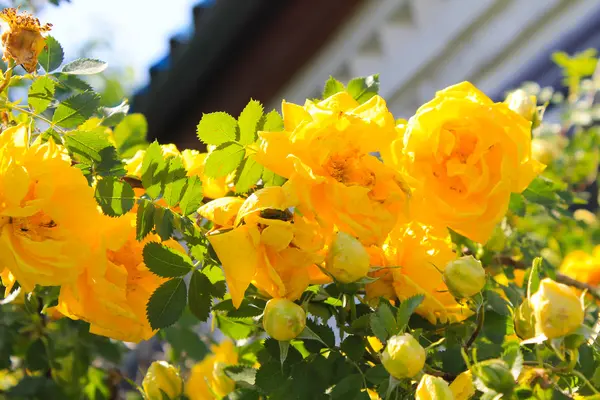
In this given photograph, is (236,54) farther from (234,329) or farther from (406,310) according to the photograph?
(406,310)

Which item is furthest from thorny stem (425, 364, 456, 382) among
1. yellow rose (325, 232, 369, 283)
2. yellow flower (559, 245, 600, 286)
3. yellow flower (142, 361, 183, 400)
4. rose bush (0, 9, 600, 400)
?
yellow flower (559, 245, 600, 286)

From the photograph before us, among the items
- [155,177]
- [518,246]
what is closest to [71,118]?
[155,177]

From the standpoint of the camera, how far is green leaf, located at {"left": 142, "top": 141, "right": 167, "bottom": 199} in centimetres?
84

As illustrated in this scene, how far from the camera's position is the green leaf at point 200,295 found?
815 millimetres

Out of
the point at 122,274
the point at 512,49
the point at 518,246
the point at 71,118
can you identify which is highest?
the point at 71,118

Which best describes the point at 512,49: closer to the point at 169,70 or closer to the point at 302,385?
the point at 169,70

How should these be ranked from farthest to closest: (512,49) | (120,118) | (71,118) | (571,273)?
(512,49), (571,273), (120,118), (71,118)

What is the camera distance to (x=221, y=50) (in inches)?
123

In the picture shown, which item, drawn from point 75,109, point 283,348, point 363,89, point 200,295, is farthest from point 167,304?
point 363,89

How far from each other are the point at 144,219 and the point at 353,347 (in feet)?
0.79

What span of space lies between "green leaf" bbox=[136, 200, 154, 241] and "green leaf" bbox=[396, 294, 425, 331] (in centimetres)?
26

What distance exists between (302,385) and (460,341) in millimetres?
174

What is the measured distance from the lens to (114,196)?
80 cm

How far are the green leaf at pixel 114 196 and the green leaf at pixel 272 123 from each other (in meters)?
0.16
